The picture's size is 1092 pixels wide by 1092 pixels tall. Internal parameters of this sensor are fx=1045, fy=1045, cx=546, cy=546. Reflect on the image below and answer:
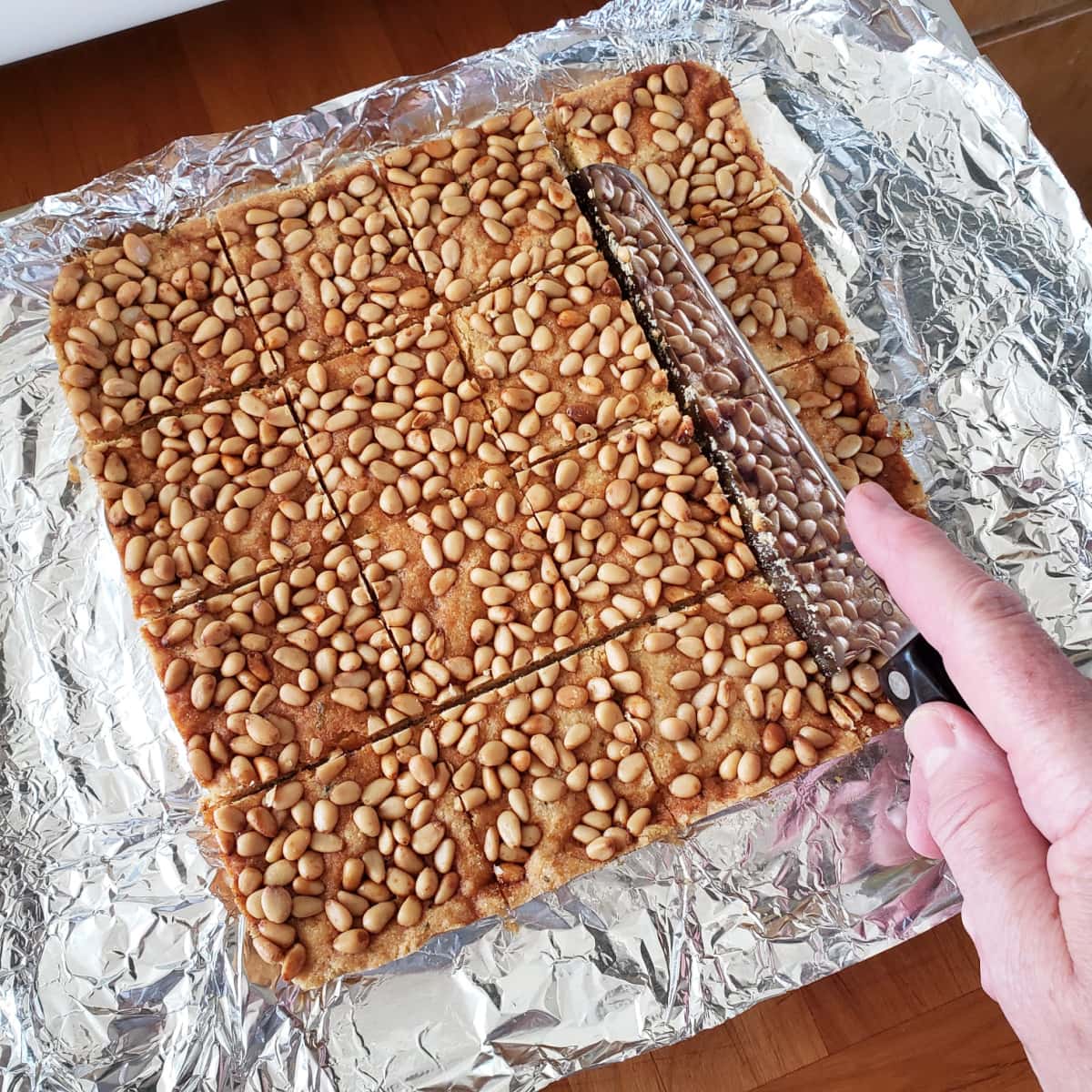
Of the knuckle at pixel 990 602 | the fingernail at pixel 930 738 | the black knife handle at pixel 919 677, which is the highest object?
the knuckle at pixel 990 602

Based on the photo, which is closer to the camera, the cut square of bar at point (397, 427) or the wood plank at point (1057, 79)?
the cut square of bar at point (397, 427)

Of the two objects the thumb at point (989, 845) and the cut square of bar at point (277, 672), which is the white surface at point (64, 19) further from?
the thumb at point (989, 845)

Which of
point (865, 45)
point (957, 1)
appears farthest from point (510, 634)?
point (957, 1)

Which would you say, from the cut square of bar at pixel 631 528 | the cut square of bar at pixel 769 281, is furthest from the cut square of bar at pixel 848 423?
the cut square of bar at pixel 631 528

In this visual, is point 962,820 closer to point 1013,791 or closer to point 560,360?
point 1013,791

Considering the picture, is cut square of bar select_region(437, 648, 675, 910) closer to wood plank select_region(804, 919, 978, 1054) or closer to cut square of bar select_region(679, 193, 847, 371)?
wood plank select_region(804, 919, 978, 1054)
